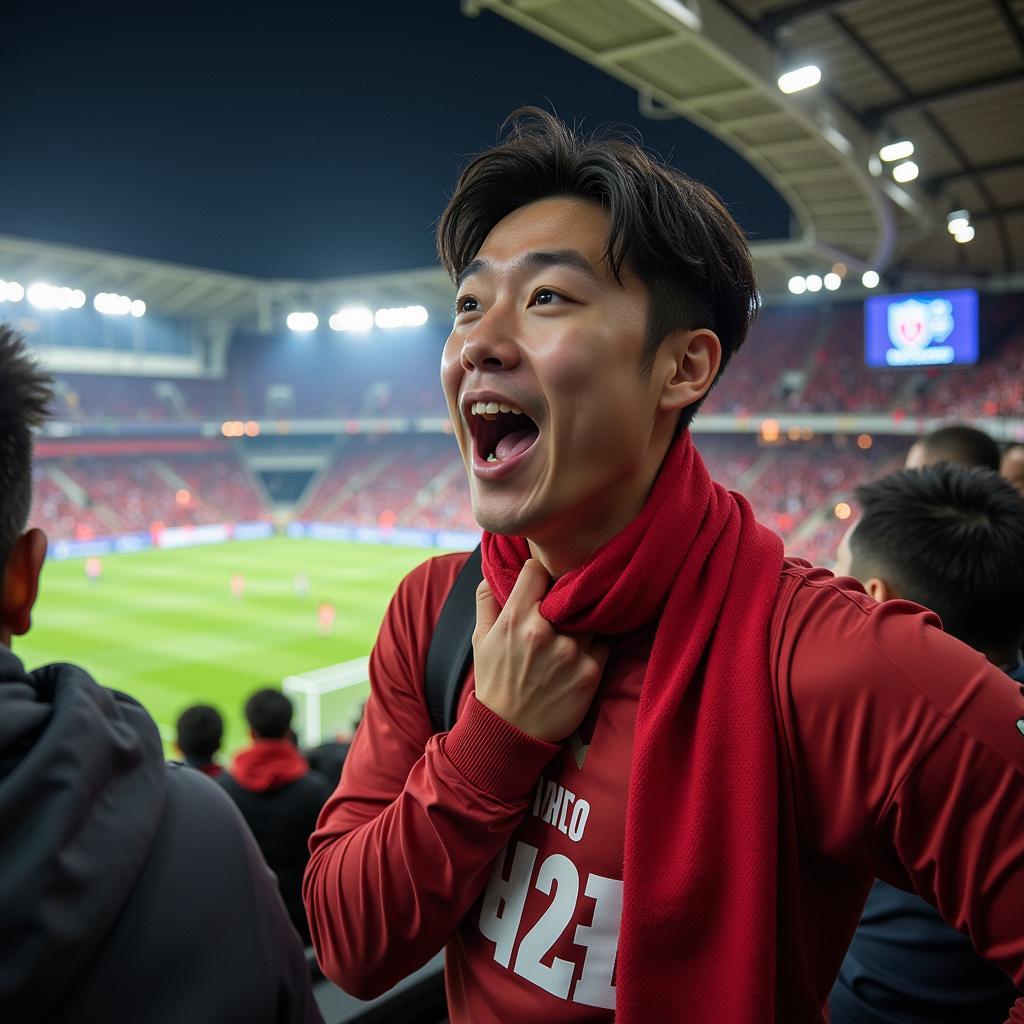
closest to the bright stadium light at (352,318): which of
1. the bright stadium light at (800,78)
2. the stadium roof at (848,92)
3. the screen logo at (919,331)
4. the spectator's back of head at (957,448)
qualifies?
the stadium roof at (848,92)

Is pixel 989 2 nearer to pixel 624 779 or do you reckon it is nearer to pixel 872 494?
pixel 872 494

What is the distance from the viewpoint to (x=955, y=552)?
1.97 metres

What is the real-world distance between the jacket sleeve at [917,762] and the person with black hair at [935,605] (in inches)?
25.7

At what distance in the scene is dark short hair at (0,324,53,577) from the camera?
1.23 m

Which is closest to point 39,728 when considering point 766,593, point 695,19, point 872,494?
point 766,593

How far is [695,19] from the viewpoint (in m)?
7.28

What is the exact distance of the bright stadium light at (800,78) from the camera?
8359mm

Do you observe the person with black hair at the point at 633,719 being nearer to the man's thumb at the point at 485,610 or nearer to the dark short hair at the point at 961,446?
the man's thumb at the point at 485,610

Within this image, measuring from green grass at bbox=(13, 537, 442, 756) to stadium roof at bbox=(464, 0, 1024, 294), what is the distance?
981cm

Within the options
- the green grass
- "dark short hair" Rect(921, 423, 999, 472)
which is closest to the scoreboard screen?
the green grass

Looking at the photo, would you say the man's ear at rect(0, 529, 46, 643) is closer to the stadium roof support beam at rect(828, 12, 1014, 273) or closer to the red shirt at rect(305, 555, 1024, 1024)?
the red shirt at rect(305, 555, 1024, 1024)

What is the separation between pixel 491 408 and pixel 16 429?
0.76 m

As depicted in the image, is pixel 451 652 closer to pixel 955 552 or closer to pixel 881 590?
pixel 881 590

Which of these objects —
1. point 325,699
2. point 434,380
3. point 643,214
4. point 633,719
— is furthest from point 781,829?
point 434,380
